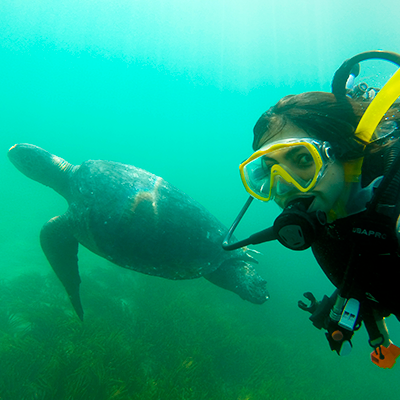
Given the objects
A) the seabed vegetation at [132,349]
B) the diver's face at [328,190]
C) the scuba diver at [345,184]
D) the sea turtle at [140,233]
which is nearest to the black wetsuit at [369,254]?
the scuba diver at [345,184]

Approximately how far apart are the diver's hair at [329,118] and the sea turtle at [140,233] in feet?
9.58

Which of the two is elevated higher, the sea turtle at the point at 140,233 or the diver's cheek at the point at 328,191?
the diver's cheek at the point at 328,191

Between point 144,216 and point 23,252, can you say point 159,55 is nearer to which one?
point 23,252

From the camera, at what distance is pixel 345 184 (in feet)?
4.24

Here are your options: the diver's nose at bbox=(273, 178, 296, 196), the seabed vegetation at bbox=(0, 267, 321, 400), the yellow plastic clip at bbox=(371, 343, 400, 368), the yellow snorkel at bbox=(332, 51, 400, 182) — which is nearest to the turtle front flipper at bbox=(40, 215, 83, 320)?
the seabed vegetation at bbox=(0, 267, 321, 400)

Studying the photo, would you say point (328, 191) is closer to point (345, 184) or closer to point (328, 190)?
point (328, 190)

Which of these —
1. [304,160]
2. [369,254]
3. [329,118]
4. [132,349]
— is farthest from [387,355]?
[132,349]

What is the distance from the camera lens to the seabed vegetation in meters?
5.18

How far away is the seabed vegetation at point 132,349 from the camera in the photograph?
5180mm

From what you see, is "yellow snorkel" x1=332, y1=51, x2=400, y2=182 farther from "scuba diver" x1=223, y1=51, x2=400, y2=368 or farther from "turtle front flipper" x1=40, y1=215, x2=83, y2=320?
"turtle front flipper" x1=40, y1=215, x2=83, y2=320

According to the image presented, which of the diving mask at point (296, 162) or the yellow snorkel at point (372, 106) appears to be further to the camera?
the diving mask at point (296, 162)

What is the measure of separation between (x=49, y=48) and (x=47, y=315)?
79.6 metres

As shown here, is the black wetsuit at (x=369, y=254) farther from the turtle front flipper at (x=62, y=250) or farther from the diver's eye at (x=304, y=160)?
the turtle front flipper at (x=62, y=250)

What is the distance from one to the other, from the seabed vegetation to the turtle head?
445 centimetres
